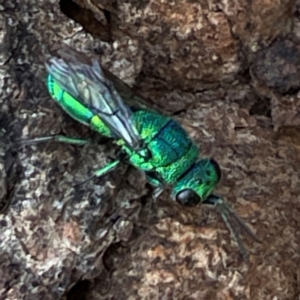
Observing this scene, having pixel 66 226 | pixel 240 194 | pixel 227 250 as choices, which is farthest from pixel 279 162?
pixel 66 226

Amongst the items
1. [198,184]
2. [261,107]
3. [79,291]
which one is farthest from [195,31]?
[79,291]

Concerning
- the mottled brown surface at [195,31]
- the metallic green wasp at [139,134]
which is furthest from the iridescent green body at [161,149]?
the mottled brown surface at [195,31]

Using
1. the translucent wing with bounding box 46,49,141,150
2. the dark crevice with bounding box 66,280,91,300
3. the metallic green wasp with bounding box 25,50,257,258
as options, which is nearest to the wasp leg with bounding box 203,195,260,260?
the metallic green wasp with bounding box 25,50,257,258

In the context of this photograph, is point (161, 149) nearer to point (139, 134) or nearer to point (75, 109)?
point (139, 134)

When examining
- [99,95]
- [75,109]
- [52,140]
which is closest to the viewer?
[52,140]

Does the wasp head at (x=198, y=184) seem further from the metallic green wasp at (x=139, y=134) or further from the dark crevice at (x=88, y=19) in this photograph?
the dark crevice at (x=88, y=19)
